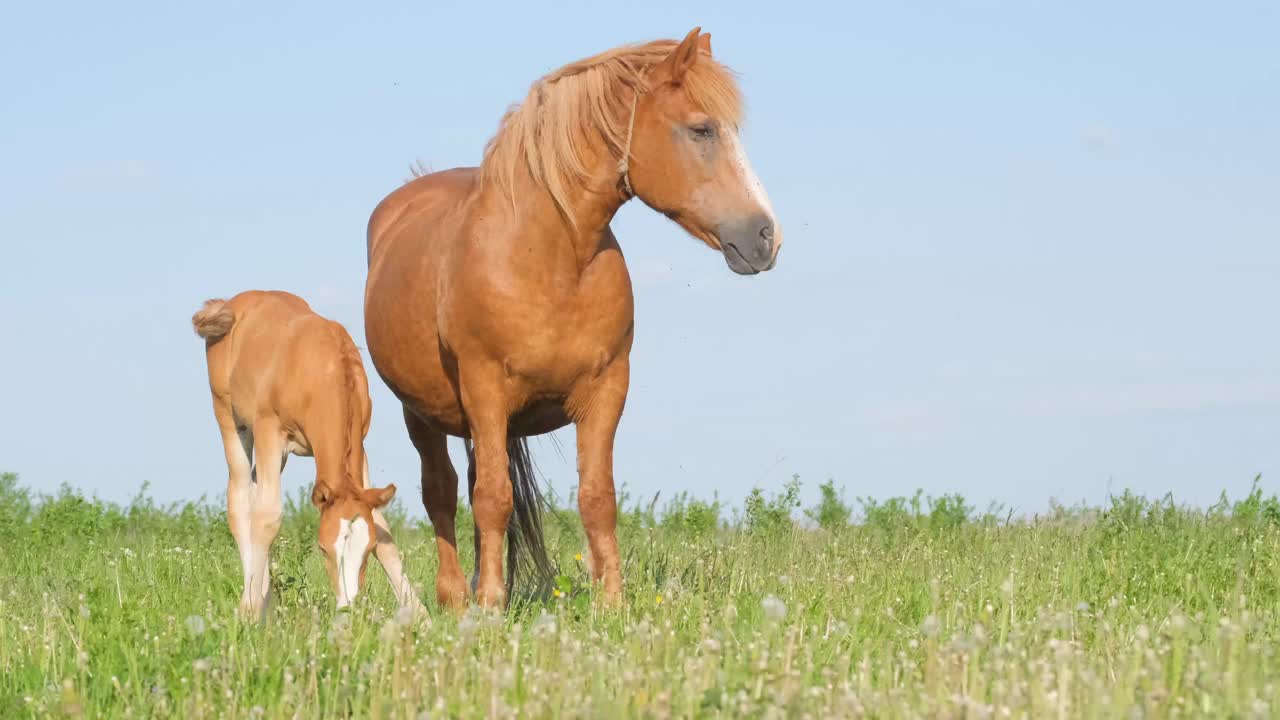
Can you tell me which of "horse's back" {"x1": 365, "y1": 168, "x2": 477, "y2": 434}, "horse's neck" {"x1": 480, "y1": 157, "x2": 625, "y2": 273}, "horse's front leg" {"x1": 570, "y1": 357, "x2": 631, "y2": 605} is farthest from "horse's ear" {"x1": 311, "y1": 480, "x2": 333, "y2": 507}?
"horse's neck" {"x1": 480, "y1": 157, "x2": 625, "y2": 273}

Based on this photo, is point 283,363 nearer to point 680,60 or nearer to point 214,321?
point 214,321

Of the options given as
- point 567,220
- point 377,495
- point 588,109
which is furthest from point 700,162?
point 377,495

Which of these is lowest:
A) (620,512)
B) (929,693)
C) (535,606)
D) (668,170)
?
(929,693)

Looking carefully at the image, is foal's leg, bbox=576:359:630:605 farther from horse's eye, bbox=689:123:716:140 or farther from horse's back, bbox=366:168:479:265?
horse's back, bbox=366:168:479:265

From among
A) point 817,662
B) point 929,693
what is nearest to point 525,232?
point 817,662

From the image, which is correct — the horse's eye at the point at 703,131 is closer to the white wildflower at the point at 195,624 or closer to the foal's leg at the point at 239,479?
the white wildflower at the point at 195,624

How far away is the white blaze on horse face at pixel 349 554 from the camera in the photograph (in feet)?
21.5

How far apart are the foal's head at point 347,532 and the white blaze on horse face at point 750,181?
91.0 inches

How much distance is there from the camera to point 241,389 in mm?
8820

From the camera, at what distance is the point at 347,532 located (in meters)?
6.80

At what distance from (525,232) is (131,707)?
3019 mm

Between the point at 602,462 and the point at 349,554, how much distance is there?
4.27ft

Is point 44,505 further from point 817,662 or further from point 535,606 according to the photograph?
point 817,662

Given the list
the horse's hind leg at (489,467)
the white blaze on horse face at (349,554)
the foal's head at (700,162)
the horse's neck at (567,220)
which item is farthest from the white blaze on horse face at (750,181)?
the white blaze on horse face at (349,554)
